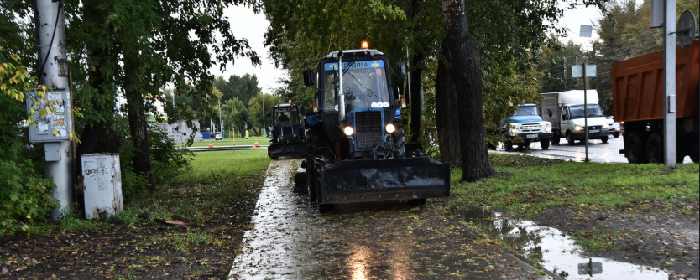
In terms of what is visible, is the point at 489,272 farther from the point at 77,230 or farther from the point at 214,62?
the point at 214,62

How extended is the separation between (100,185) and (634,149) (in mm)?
14365

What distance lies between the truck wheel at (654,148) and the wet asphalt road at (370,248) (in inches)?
305

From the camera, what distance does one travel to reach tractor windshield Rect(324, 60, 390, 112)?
12.3 m

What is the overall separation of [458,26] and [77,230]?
28.8 feet

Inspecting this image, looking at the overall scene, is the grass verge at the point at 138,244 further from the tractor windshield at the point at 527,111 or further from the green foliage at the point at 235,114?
the green foliage at the point at 235,114

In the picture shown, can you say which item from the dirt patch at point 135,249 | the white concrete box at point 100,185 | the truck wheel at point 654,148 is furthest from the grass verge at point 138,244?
the truck wheel at point 654,148

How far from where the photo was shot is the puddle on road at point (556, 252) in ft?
19.7

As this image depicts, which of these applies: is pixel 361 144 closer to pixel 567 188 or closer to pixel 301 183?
pixel 301 183

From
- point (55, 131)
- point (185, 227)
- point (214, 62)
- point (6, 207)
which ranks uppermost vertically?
point (214, 62)

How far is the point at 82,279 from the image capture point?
6770 millimetres

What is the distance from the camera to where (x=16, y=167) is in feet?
28.7

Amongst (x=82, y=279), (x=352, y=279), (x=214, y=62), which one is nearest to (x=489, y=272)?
(x=352, y=279)

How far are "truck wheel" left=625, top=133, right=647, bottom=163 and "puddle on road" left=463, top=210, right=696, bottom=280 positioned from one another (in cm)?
920

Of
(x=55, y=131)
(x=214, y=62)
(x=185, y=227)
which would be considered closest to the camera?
(x=55, y=131)
